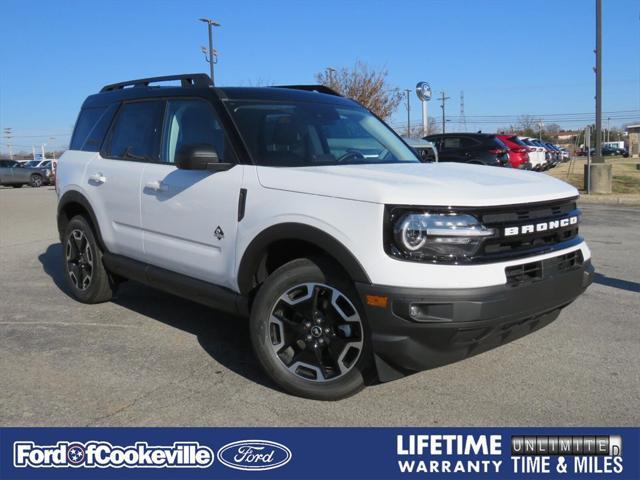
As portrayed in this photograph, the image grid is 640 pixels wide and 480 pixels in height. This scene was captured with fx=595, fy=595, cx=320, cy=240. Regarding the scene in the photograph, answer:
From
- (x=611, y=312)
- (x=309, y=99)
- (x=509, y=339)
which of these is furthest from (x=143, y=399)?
(x=611, y=312)

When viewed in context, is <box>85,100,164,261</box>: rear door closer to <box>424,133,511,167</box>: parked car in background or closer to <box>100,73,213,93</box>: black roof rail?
<box>100,73,213,93</box>: black roof rail

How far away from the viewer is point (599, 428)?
312 cm

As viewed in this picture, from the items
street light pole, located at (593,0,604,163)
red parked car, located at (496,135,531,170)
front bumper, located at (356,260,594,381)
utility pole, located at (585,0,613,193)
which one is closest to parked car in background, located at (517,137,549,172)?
red parked car, located at (496,135,531,170)

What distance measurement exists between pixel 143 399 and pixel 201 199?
134 centimetres

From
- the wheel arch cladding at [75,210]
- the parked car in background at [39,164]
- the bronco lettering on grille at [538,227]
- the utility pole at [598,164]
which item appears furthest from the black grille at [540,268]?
the parked car in background at [39,164]

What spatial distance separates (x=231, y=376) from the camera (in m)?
3.95

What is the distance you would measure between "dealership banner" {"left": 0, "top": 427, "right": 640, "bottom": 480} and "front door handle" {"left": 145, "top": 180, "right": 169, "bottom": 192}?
6.04ft

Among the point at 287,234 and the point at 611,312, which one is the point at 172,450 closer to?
the point at 287,234

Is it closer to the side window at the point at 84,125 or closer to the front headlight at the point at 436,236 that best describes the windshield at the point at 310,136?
the front headlight at the point at 436,236

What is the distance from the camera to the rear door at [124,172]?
186 inches

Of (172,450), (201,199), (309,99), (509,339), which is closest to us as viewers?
(172,450)

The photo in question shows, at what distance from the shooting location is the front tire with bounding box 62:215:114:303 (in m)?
5.41

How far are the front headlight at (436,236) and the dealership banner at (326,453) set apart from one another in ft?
3.05

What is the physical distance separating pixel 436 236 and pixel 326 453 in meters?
1.20
